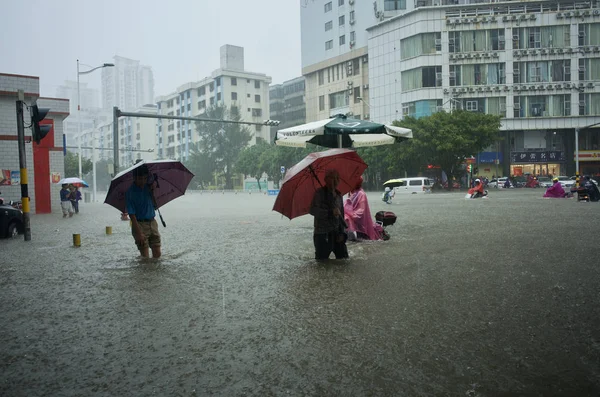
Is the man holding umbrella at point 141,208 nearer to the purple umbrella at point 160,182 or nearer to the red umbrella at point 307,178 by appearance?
the purple umbrella at point 160,182

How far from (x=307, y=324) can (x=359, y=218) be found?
624cm

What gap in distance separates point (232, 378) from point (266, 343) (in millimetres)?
757

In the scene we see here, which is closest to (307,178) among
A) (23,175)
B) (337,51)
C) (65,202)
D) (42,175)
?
(23,175)

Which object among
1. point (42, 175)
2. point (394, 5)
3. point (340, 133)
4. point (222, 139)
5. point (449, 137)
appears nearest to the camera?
point (340, 133)

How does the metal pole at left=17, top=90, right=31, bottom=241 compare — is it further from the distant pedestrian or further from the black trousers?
the distant pedestrian

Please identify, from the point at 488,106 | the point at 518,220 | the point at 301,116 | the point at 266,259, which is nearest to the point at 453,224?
the point at 518,220

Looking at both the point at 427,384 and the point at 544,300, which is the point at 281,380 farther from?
the point at 544,300

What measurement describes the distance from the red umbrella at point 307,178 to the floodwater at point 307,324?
0.98 metres

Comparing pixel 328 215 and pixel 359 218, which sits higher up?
pixel 328 215

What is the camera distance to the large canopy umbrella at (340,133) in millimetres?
10820

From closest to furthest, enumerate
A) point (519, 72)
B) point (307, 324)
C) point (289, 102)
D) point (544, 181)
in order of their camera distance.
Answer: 1. point (307, 324)
2. point (544, 181)
3. point (519, 72)
4. point (289, 102)

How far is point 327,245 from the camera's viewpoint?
27.8 ft

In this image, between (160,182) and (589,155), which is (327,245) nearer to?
(160,182)

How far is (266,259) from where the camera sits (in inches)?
356
